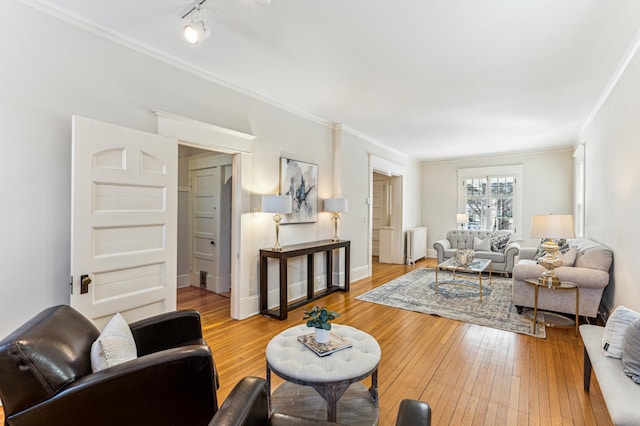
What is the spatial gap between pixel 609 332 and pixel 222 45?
140 inches

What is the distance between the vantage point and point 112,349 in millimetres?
1481

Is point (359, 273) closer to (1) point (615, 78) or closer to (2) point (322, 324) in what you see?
(2) point (322, 324)

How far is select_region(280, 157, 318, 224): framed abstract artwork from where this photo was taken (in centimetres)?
426

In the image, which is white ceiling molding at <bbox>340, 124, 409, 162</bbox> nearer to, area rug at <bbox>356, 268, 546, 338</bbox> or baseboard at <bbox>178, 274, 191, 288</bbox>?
area rug at <bbox>356, 268, 546, 338</bbox>

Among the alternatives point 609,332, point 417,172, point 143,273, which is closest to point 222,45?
point 143,273

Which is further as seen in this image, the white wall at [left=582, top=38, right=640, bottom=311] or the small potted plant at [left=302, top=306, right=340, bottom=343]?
the white wall at [left=582, top=38, right=640, bottom=311]

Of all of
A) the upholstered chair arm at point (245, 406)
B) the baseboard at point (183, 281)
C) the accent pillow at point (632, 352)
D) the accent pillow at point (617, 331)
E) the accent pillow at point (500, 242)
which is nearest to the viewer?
the upholstered chair arm at point (245, 406)

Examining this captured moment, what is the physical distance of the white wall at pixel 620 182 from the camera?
2.74 m

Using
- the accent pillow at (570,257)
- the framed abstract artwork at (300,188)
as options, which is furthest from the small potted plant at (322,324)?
the accent pillow at (570,257)

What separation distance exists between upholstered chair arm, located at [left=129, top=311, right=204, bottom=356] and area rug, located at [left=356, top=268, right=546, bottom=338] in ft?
9.53

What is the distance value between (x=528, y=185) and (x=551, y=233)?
4.70 meters

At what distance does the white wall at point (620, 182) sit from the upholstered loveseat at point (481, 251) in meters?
1.88

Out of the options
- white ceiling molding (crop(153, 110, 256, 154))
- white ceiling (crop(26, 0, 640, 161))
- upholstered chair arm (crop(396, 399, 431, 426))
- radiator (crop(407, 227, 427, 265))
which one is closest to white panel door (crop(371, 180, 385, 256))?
radiator (crop(407, 227, 427, 265))

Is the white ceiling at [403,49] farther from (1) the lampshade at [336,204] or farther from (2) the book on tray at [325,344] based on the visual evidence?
(2) the book on tray at [325,344]
